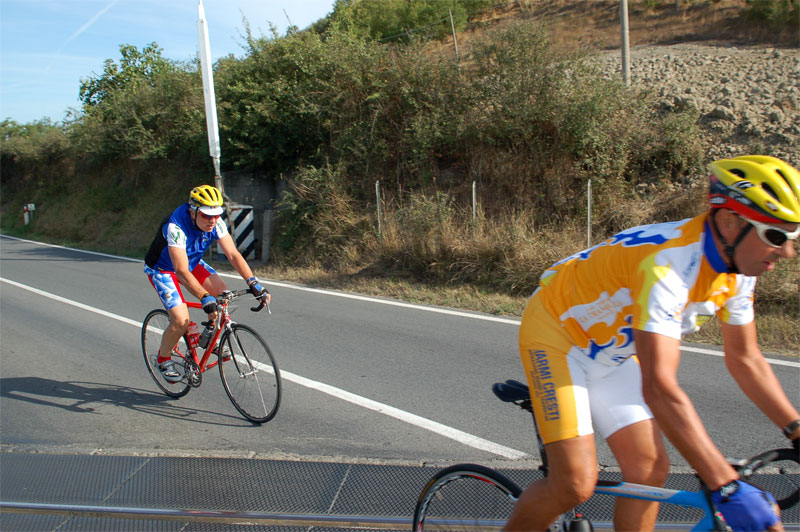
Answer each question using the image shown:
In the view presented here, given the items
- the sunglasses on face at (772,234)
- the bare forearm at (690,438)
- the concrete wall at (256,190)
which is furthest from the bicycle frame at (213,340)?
the concrete wall at (256,190)

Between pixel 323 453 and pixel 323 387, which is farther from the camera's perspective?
pixel 323 387

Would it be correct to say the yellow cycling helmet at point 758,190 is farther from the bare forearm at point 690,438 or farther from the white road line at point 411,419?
the white road line at point 411,419

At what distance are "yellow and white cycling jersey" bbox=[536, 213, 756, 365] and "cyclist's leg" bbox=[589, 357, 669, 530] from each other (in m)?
0.19

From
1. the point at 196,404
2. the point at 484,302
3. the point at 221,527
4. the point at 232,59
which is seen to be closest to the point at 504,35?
the point at 484,302

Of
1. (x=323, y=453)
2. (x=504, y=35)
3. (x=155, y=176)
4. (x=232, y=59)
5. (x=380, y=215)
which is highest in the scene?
(x=232, y=59)

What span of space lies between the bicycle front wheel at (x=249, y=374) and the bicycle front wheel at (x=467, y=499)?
99.4 inches

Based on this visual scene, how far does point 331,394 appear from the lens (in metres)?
5.33

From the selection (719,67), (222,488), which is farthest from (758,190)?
(719,67)

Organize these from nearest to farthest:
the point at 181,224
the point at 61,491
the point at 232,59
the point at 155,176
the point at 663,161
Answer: the point at 61,491 < the point at 181,224 < the point at 663,161 < the point at 232,59 < the point at 155,176

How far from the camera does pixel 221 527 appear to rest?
134 inches

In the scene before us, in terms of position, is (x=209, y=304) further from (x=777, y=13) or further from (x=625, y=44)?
(x=777, y=13)

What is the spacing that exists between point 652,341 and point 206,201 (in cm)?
395

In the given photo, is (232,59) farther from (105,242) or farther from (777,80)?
(777,80)

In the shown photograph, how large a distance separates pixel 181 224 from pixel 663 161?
10.1m
